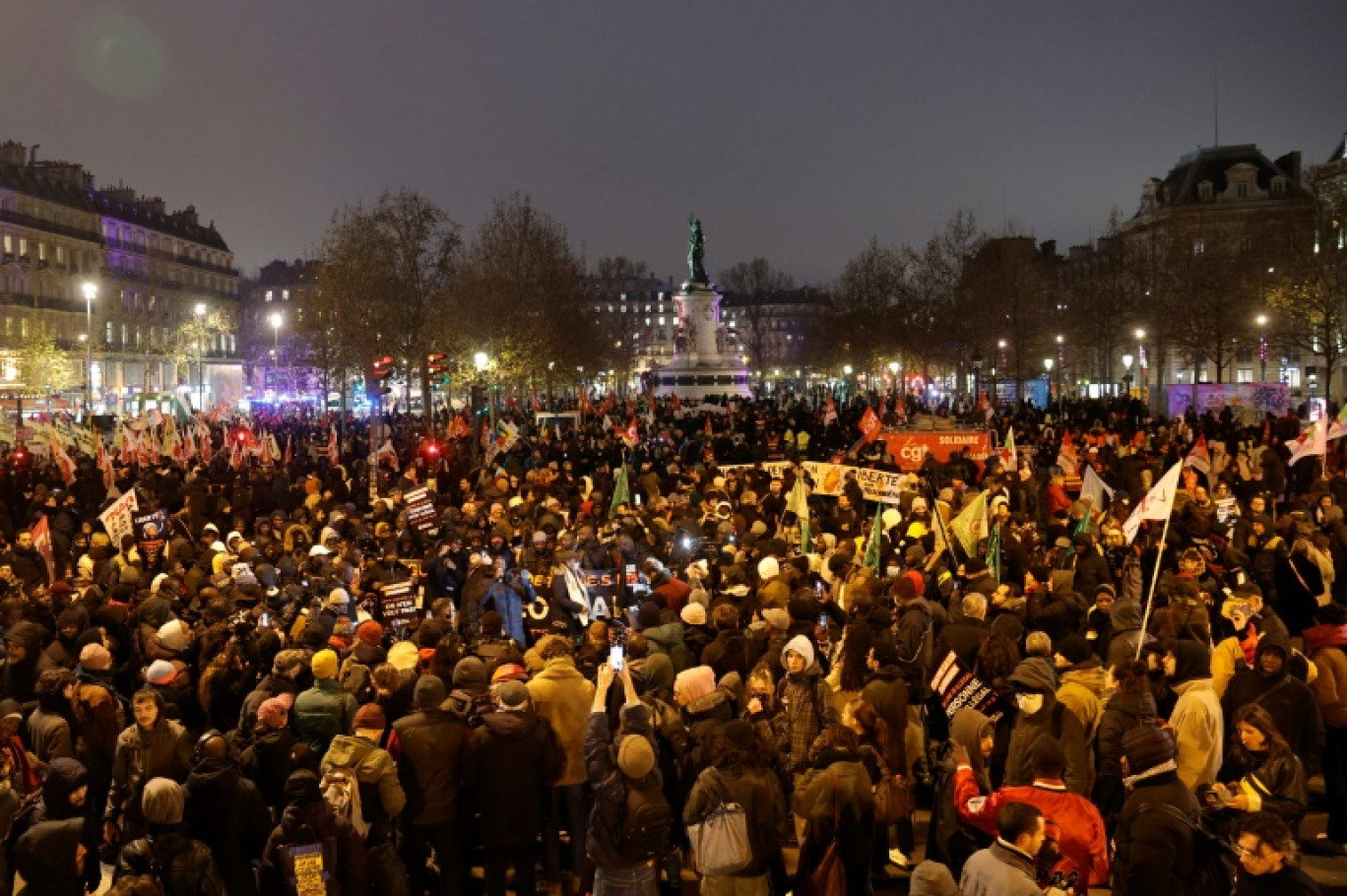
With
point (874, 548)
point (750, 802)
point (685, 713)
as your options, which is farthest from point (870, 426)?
point (750, 802)

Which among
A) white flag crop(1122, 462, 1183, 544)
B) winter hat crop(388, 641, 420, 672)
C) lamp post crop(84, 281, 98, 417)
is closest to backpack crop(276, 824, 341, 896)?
winter hat crop(388, 641, 420, 672)

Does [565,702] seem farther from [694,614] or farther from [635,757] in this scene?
[694,614]

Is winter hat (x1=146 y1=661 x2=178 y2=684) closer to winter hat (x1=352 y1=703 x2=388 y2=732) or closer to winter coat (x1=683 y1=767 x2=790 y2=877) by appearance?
winter hat (x1=352 y1=703 x2=388 y2=732)

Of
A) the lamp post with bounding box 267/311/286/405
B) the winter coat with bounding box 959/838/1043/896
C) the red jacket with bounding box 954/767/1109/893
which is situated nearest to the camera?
the winter coat with bounding box 959/838/1043/896

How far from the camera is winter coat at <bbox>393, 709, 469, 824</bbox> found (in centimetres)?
725

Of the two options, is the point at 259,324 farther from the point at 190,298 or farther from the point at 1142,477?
the point at 1142,477

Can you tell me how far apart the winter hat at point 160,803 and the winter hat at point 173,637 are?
3272mm

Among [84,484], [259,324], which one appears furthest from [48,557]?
[259,324]

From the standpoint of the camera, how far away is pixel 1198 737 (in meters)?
7.11

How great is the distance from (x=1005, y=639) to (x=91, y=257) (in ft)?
299

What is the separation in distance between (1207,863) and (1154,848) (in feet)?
0.82

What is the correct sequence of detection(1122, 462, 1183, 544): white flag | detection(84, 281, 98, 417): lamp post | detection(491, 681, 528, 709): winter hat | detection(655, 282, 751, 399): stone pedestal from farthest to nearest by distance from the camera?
1. detection(655, 282, 751, 399): stone pedestal
2. detection(84, 281, 98, 417): lamp post
3. detection(1122, 462, 1183, 544): white flag
4. detection(491, 681, 528, 709): winter hat

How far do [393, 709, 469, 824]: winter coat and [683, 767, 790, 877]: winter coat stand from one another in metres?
1.60

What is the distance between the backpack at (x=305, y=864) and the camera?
612cm
